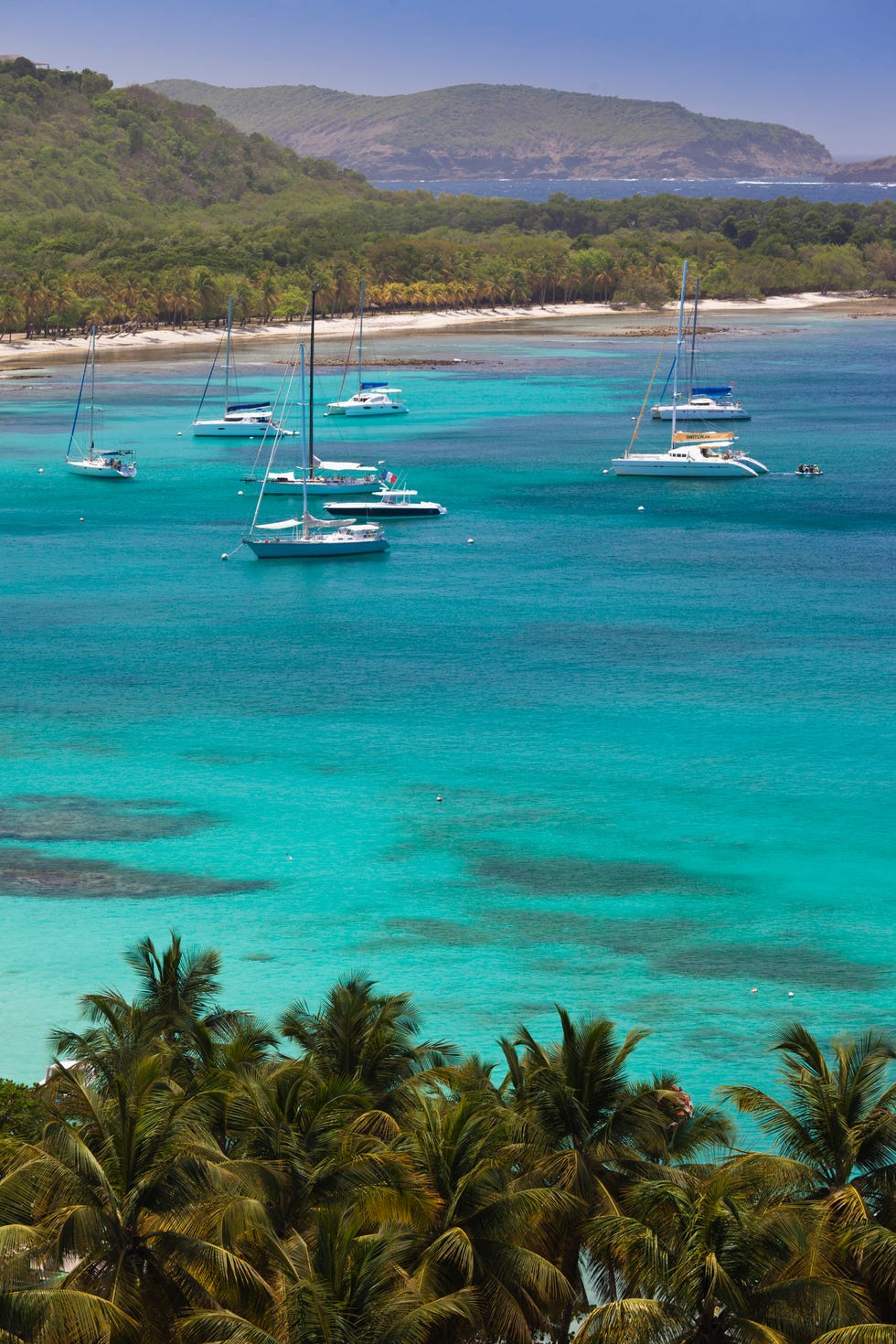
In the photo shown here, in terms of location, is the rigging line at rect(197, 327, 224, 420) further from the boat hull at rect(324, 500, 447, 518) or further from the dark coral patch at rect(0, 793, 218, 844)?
the dark coral patch at rect(0, 793, 218, 844)

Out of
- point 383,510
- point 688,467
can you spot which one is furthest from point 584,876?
point 688,467

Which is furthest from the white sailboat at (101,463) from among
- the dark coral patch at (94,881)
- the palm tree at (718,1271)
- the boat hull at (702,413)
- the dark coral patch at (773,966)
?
the palm tree at (718,1271)

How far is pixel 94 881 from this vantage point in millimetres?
36281

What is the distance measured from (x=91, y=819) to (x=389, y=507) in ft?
135

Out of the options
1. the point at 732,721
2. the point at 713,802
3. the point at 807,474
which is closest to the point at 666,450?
the point at 807,474

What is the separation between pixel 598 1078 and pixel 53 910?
1860cm

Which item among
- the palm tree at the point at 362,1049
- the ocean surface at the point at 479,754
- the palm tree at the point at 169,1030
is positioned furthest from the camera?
the ocean surface at the point at 479,754

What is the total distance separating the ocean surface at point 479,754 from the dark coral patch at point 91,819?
0.13 metres

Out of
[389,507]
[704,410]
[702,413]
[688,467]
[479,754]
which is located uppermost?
[704,410]

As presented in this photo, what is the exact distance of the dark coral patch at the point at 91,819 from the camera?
129 ft

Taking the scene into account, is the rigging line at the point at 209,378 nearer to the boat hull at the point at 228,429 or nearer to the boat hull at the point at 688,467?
the boat hull at the point at 228,429

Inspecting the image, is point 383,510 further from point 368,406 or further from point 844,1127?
point 844,1127

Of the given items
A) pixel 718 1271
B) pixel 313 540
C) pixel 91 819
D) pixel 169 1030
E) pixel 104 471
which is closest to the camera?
pixel 718 1271

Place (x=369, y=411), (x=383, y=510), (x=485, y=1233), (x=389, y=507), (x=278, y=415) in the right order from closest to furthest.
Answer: (x=485, y=1233) < (x=389, y=507) < (x=383, y=510) < (x=278, y=415) < (x=369, y=411)
